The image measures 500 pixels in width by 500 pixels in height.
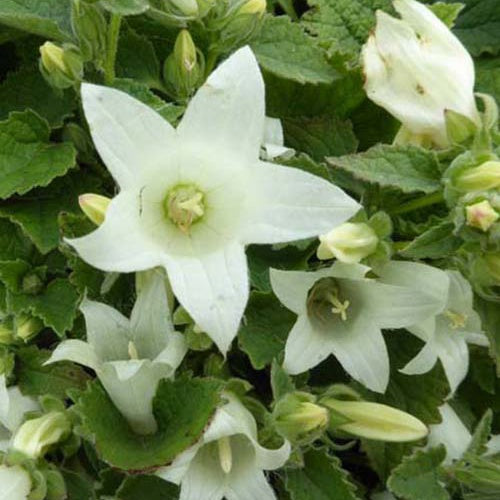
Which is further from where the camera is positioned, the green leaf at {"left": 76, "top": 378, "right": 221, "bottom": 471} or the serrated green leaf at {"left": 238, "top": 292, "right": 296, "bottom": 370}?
the serrated green leaf at {"left": 238, "top": 292, "right": 296, "bottom": 370}

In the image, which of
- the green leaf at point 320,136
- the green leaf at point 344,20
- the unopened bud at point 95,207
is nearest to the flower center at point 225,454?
the unopened bud at point 95,207

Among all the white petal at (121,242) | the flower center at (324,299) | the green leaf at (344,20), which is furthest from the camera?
the green leaf at (344,20)

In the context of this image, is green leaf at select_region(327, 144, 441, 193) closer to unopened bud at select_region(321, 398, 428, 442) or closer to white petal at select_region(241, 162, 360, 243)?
white petal at select_region(241, 162, 360, 243)

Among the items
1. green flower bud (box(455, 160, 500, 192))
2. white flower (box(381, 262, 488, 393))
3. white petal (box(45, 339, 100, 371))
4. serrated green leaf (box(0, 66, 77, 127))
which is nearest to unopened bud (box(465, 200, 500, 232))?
green flower bud (box(455, 160, 500, 192))

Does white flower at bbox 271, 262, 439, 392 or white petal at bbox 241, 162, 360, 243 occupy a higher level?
white petal at bbox 241, 162, 360, 243

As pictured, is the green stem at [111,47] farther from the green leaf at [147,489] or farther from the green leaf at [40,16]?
the green leaf at [147,489]
